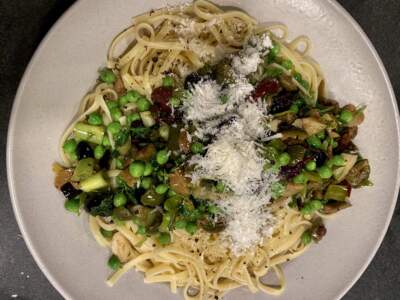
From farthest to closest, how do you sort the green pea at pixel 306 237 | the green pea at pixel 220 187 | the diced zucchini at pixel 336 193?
the green pea at pixel 306 237
the diced zucchini at pixel 336 193
the green pea at pixel 220 187

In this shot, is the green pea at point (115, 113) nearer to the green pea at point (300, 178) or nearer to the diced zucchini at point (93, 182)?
the diced zucchini at point (93, 182)

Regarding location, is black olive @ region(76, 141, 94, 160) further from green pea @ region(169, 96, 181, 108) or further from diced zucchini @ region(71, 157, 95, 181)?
green pea @ region(169, 96, 181, 108)

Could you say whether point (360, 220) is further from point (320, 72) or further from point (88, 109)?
point (88, 109)

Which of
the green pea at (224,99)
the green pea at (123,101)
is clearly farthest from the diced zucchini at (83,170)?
the green pea at (224,99)

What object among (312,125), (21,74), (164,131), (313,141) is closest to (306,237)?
(313,141)

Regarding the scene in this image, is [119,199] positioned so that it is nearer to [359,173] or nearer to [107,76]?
[107,76]

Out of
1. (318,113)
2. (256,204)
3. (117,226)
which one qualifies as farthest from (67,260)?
(318,113)

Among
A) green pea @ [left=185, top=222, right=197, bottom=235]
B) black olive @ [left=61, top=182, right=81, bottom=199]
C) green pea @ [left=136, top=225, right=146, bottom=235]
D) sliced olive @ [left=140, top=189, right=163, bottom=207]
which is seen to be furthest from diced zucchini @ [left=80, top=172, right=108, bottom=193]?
green pea @ [left=185, top=222, right=197, bottom=235]

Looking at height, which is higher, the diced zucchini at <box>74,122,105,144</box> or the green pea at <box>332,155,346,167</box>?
the green pea at <box>332,155,346,167</box>
